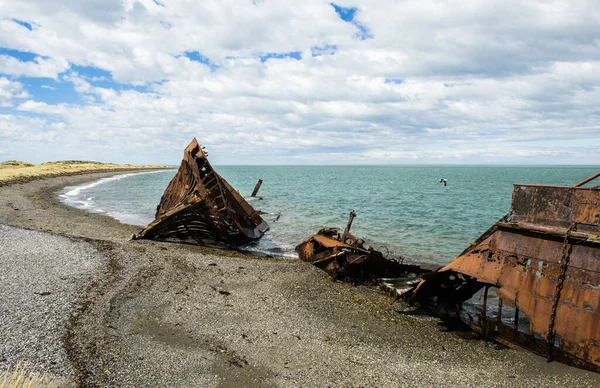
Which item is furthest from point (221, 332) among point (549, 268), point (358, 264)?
point (549, 268)

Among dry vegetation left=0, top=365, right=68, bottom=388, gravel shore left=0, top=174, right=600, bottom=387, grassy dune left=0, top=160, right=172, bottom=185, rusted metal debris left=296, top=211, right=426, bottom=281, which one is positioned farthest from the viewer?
grassy dune left=0, top=160, right=172, bottom=185

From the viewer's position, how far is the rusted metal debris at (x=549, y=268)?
6484 mm

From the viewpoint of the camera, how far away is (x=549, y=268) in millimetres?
6922

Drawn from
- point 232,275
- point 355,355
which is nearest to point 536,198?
point 355,355

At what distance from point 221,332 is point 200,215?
9.20 metres

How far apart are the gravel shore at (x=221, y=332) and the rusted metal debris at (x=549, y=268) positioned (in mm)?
451

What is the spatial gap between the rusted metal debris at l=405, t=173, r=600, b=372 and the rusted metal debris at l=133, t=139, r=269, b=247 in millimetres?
10952

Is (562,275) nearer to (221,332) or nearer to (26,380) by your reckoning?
(221,332)

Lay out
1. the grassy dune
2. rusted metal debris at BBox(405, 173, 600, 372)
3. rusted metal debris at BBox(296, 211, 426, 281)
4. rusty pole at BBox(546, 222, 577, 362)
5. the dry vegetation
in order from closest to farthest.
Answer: the dry vegetation, rusted metal debris at BBox(405, 173, 600, 372), rusty pole at BBox(546, 222, 577, 362), rusted metal debris at BBox(296, 211, 426, 281), the grassy dune

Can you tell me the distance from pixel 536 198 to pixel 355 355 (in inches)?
185

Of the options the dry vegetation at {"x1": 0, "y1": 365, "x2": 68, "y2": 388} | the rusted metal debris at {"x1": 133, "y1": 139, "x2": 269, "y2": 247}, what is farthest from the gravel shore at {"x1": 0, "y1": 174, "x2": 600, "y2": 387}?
the rusted metal debris at {"x1": 133, "y1": 139, "x2": 269, "y2": 247}

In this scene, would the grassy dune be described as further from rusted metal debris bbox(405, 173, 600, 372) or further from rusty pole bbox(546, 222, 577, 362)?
rusty pole bbox(546, 222, 577, 362)

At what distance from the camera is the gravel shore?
6.32 meters

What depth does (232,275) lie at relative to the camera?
11.8 metres
